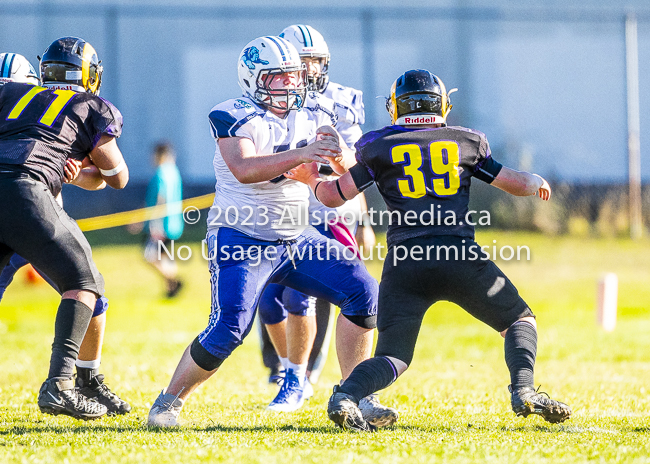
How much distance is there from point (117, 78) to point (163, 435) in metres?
16.0

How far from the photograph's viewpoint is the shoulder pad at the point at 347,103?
214 inches

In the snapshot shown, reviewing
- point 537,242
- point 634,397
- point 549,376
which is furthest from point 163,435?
point 537,242

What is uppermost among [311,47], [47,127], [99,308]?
[311,47]

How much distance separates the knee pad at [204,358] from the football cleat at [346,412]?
23.9 inches

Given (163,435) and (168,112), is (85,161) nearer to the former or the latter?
(163,435)

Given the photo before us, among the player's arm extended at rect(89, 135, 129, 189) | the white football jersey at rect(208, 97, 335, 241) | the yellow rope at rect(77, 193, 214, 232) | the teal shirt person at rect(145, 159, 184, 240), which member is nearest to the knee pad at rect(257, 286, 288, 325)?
the white football jersey at rect(208, 97, 335, 241)

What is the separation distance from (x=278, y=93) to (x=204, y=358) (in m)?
1.37

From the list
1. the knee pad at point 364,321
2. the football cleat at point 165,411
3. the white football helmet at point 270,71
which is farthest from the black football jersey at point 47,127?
the knee pad at point 364,321

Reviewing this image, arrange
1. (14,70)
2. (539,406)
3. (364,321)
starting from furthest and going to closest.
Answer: (14,70) → (364,321) → (539,406)

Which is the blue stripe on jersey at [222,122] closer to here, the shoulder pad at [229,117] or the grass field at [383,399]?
the shoulder pad at [229,117]

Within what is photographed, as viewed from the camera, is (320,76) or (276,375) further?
(276,375)

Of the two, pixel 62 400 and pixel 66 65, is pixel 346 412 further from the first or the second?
pixel 66 65

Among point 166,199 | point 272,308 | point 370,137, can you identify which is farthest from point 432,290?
point 166,199

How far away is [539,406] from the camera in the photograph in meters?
3.89
